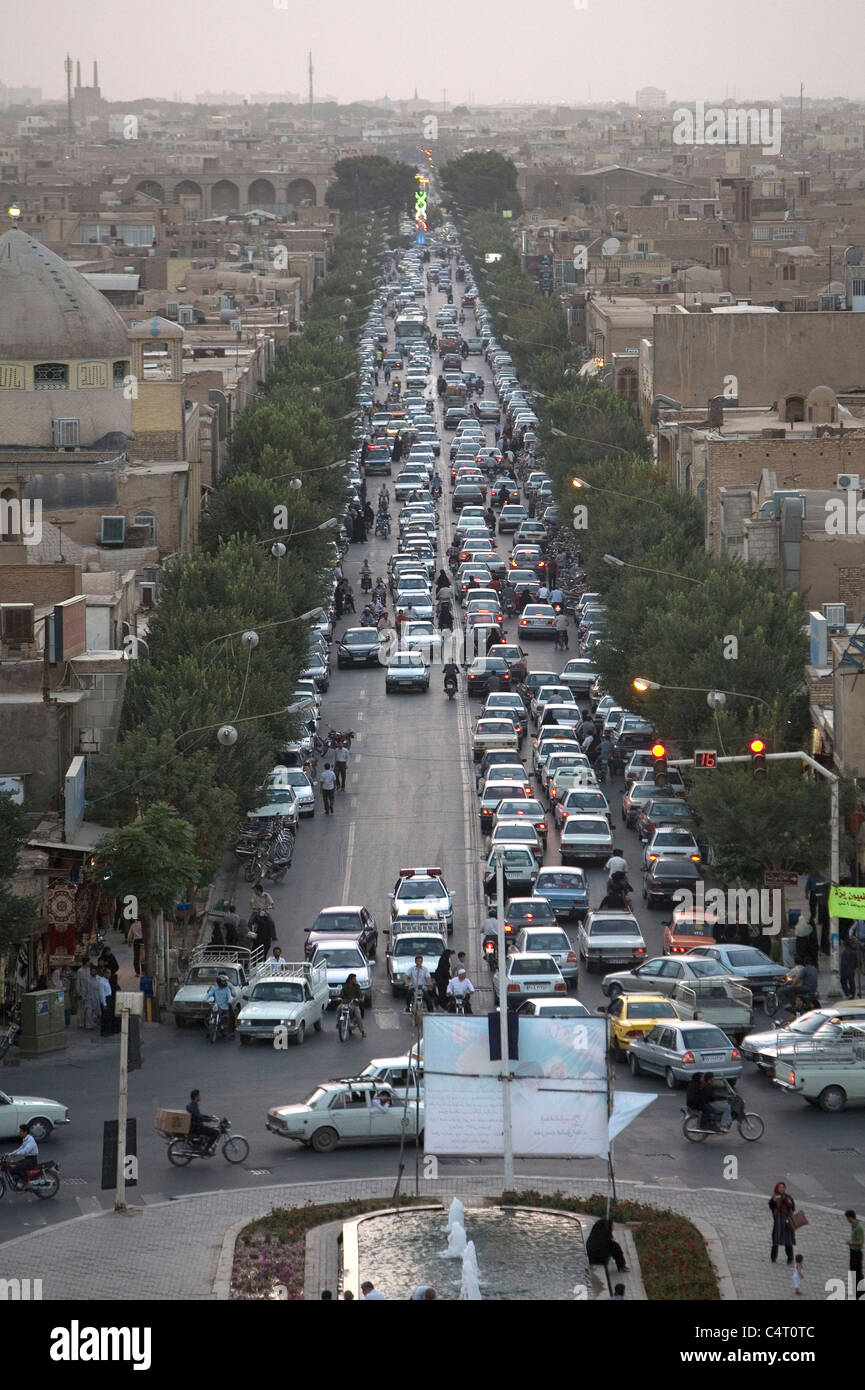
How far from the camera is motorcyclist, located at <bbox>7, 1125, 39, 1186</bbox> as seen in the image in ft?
85.4

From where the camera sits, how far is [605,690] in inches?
2084

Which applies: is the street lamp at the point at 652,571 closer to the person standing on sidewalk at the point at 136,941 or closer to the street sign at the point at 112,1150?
the person standing on sidewalk at the point at 136,941

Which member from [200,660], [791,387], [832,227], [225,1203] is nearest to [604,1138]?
[225,1203]

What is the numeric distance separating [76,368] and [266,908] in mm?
28836

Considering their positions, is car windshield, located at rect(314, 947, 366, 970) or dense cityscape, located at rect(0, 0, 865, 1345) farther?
car windshield, located at rect(314, 947, 366, 970)

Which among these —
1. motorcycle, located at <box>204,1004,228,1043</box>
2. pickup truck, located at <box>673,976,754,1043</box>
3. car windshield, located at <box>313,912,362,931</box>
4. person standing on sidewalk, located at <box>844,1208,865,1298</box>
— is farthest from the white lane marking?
person standing on sidewalk, located at <box>844,1208,865,1298</box>

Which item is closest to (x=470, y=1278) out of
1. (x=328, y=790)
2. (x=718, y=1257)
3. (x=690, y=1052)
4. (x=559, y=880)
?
(x=718, y=1257)

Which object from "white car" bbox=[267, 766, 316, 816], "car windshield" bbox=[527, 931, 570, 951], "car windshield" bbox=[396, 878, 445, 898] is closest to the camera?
"car windshield" bbox=[527, 931, 570, 951]

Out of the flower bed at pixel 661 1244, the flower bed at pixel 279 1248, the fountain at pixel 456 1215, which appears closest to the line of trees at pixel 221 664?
the flower bed at pixel 279 1248

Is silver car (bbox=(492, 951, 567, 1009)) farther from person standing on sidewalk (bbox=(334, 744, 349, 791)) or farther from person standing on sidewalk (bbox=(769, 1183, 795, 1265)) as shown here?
person standing on sidewalk (bbox=(334, 744, 349, 791))

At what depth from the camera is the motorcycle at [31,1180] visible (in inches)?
1024

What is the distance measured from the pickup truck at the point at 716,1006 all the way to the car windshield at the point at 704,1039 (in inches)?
86.2

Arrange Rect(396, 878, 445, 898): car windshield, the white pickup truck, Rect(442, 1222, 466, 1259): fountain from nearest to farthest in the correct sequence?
Rect(442, 1222, 466, 1259): fountain → the white pickup truck → Rect(396, 878, 445, 898): car windshield

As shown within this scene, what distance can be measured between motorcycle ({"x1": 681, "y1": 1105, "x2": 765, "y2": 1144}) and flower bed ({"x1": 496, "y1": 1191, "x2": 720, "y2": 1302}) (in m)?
2.69
